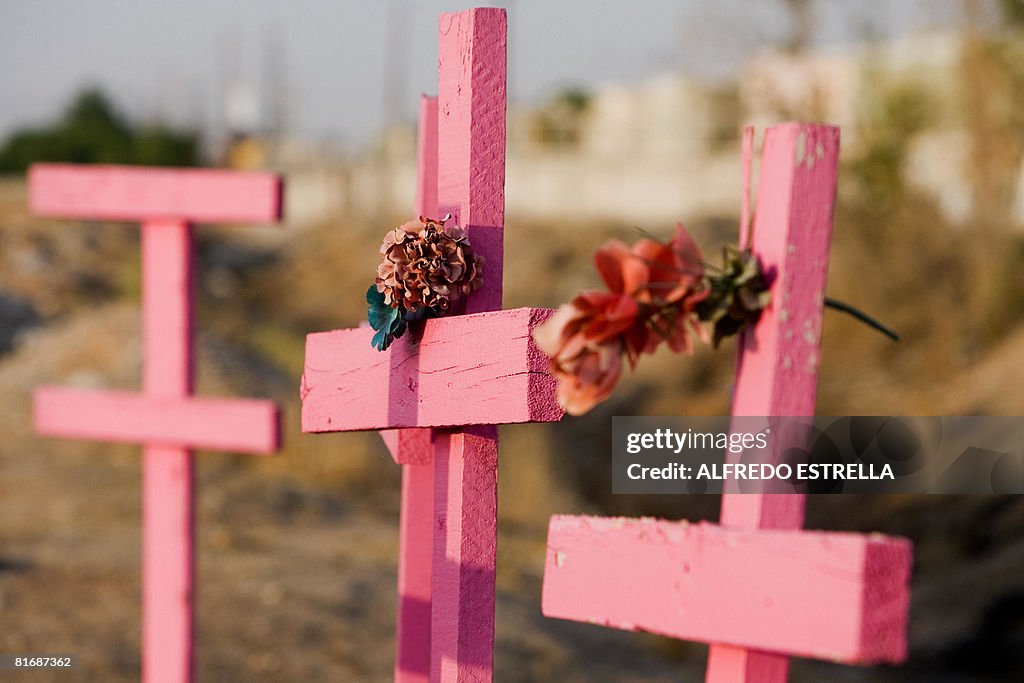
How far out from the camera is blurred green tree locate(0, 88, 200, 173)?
31781 millimetres

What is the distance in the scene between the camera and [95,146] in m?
32.2

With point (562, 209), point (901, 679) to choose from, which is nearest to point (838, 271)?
point (901, 679)

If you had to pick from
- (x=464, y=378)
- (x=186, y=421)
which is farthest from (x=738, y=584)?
(x=186, y=421)

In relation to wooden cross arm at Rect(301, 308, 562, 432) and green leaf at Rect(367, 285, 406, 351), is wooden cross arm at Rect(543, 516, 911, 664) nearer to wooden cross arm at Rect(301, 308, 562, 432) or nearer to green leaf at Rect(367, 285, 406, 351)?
wooden cross arm at Rect(301, 308, 562, 432)

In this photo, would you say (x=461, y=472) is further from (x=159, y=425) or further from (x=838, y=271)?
(x=838, y=271)

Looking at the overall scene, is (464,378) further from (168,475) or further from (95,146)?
(95,146)

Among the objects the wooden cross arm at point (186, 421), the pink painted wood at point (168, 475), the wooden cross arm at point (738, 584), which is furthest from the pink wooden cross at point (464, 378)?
the pink painted wood at point (168, 475)

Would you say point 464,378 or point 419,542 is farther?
point 419,542

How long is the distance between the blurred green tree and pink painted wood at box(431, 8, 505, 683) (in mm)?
31663

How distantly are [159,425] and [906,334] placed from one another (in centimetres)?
982

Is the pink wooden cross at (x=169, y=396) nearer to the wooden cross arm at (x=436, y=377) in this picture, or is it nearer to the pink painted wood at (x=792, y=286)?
the wooden cross arm at (x=436, y=377)

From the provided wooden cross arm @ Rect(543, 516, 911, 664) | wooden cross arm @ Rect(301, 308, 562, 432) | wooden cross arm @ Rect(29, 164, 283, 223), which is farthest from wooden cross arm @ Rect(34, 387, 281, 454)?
wooden cross arm @ Rect(543, 516, 911, 664)

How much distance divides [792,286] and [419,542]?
918 mm

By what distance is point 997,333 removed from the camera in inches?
428
